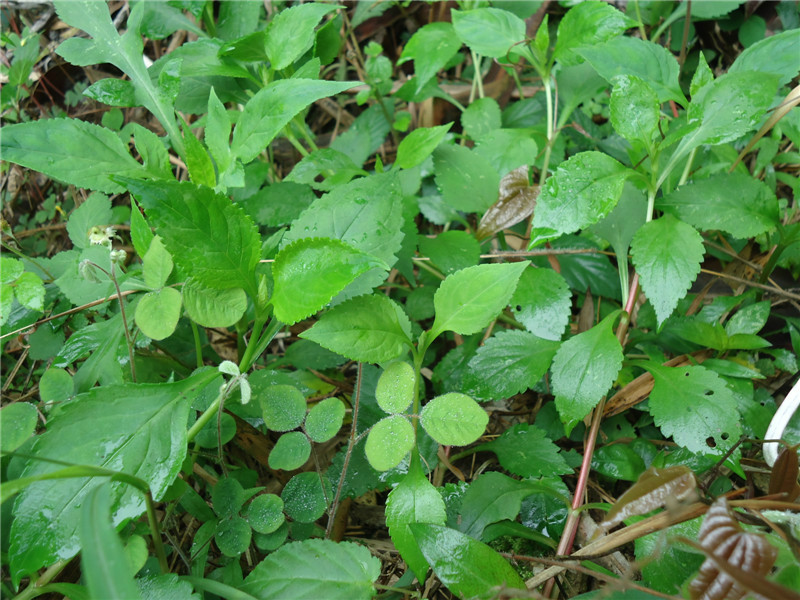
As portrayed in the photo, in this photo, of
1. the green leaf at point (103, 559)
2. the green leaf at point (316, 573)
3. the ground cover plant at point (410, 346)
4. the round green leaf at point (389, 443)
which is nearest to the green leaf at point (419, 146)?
the ground cover plant at point (410, 346)

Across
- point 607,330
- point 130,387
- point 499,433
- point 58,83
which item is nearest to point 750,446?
point 607,330

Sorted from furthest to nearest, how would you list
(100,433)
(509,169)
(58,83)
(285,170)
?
(58,83) < (285,170) < (509,169) < (100,433)

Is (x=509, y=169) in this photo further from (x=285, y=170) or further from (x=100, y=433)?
(x=100, y=433)

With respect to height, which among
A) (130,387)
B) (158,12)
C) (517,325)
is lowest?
(517,325)

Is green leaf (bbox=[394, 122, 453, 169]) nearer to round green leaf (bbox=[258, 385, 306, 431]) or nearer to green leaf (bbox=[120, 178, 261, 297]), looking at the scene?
green leaf (bbox=[120, 178, 261, 297])

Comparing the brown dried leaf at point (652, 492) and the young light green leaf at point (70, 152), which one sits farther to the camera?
the young light green leaf at point (70, 152)

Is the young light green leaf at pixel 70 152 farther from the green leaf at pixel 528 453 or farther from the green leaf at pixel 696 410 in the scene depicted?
the green leaf at pixel 696 410
